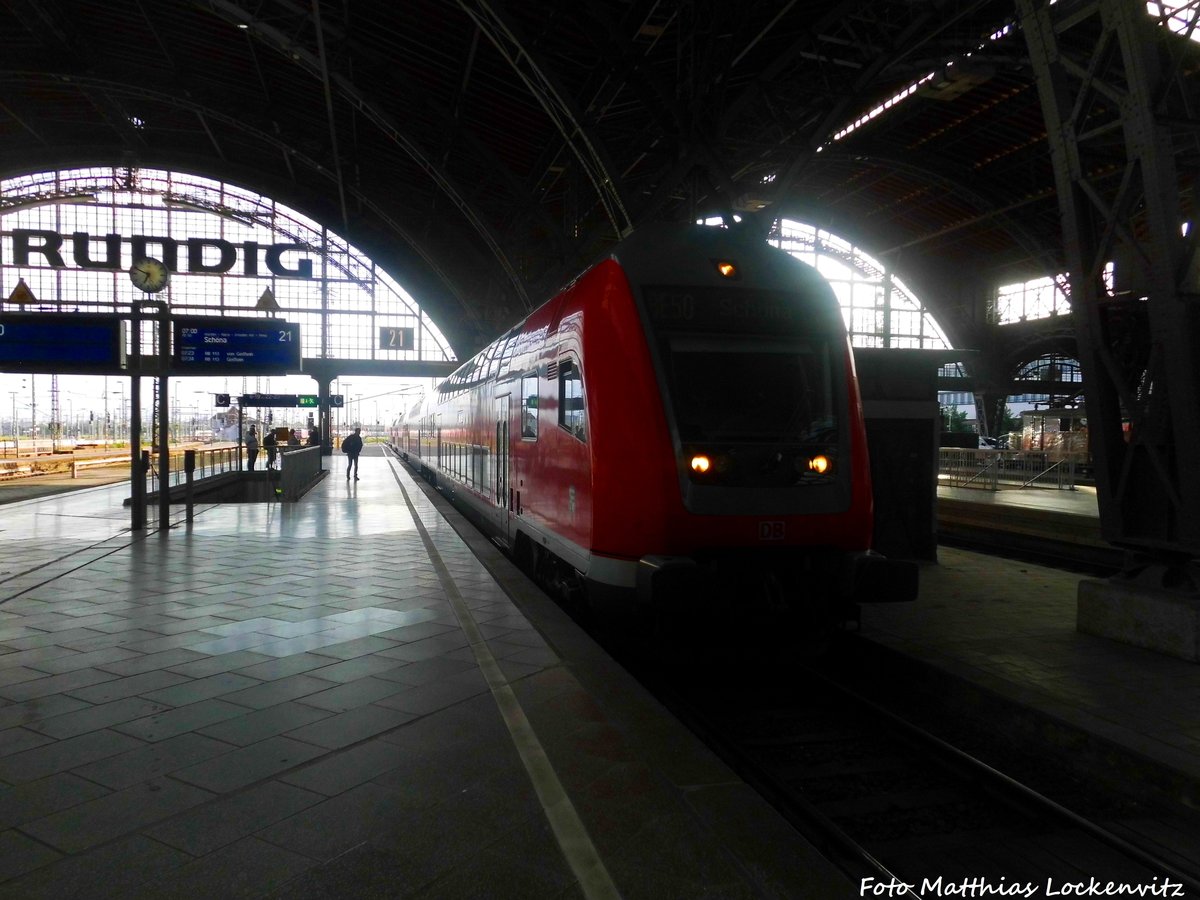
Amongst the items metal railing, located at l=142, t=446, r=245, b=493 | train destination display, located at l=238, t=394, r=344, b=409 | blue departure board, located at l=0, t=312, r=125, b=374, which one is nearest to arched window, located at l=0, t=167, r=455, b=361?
train destination display, located at l=238, t=394, r=344, b=409

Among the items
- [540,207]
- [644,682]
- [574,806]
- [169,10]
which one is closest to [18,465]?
[169,10]

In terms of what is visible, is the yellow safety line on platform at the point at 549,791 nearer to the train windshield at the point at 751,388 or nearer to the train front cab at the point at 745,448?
the train front cab at the point at 745,448

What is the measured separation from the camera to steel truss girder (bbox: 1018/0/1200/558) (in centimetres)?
610

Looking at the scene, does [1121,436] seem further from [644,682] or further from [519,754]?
[519,754]

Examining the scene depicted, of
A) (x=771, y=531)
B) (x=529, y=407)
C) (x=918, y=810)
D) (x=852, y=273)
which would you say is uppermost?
(x=852, y=273)

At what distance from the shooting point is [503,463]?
32.6 feet

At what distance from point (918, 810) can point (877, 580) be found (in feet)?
6.03

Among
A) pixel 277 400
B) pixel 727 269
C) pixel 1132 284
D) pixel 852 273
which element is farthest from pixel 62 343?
pixel 852 273

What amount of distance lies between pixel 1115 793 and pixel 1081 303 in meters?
4.05

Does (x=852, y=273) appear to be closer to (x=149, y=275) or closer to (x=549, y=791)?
(x=149, y=275)

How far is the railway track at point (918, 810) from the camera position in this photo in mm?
3660

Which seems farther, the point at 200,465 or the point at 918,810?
the point at 200,465

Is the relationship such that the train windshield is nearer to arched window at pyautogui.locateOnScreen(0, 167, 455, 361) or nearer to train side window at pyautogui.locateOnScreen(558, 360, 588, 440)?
train side window at pyautogui.locateOnScreen(558, 360, 588, 440)

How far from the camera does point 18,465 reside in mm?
27469
